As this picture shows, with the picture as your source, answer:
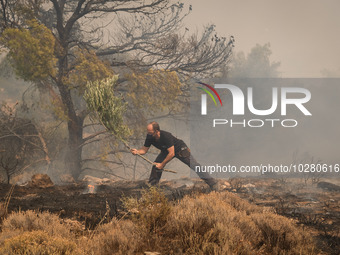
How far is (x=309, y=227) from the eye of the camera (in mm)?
6762

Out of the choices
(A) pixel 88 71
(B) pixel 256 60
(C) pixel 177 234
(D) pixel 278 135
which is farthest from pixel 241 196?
(B) pixel 256 60

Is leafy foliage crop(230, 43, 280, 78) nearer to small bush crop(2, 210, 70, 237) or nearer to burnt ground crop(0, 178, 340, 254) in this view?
burnt ground crop(0, 178, 340, 254)

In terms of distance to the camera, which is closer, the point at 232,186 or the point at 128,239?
the point at 128,239

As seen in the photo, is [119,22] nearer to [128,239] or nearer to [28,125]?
[28,125]

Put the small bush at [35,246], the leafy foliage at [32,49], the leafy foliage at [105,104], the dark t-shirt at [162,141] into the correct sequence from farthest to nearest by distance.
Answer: the leafy foliage at [32,49] < the dark t-shirt at [162,141] < the leafy foliage at [105,104] < the small bush at [35,246]

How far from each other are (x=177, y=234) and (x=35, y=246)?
6.60 feet

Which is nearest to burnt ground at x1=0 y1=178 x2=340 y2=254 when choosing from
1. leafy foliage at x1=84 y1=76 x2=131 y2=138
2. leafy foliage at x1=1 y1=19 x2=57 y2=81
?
leafy foliage at x1=84 y1=76 x2=131 y2=138

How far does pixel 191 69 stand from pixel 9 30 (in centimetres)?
901

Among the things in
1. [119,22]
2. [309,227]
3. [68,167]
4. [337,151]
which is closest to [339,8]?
[337,151]

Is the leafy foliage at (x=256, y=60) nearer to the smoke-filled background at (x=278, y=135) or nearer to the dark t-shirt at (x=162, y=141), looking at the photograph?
the smoke-filled background at (x=278, y=135)

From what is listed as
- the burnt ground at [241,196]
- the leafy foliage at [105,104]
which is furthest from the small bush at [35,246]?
the leafy foliage at [105,104]

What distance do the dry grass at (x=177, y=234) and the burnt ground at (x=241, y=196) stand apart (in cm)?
65

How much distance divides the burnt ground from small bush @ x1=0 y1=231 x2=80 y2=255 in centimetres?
131

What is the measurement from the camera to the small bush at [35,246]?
14.0 ft
